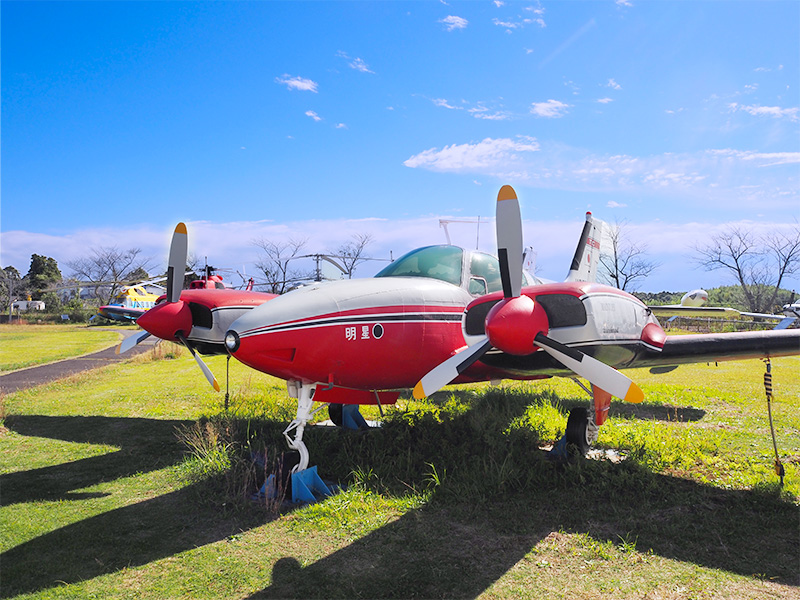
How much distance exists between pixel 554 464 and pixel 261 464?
4.36 meters

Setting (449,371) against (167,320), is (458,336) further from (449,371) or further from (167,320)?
(167,320)

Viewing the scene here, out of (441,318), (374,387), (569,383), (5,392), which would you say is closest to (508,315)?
(441,318)

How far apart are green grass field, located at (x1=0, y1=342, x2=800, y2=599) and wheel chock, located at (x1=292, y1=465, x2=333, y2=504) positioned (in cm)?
32

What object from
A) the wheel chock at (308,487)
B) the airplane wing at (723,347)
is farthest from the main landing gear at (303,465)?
the airplane wing at (723,347)

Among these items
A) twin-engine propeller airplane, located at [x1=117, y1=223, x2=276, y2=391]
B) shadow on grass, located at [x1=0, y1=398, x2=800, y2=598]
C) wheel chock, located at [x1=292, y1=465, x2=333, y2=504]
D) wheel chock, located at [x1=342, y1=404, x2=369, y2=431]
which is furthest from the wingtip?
wheel chock, located at [x1=342, y1=404, x2=369, y2=431]

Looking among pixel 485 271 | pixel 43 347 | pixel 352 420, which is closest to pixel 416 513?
pixel 485 271

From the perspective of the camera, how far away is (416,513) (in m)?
5.98

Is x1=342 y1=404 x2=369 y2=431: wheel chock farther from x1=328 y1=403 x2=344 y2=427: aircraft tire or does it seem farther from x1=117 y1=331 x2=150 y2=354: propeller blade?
x1=117 y1=331 x2=150 y2=354: propeller blade

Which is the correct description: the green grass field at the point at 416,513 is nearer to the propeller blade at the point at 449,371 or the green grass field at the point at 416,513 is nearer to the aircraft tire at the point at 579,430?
the aircraft tire at the point at 579,430

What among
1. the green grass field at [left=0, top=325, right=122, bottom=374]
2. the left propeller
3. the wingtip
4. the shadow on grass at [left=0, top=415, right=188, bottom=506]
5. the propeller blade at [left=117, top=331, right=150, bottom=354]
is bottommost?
the shadow on grass at [left=0, top=415, right=188, bottom=506]

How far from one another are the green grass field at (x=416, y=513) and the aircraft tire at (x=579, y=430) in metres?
0.42

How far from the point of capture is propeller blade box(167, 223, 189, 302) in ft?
28.7

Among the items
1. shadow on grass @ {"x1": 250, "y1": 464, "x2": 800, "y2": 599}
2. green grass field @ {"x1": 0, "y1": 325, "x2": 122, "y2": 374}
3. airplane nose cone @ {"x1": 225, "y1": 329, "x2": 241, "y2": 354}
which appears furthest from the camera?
green grass field @ {"x1": 0, "y1": 325, "x2": 122, "y2": 374}

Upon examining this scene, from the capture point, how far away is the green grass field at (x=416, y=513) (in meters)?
4.59
